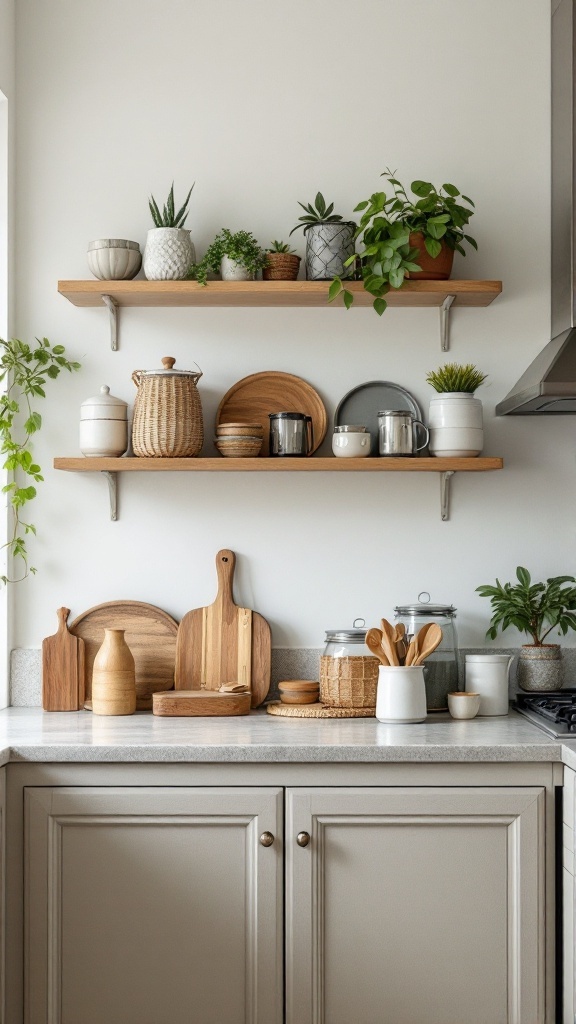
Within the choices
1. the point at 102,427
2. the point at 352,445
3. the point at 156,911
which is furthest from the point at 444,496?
the point at 156,911

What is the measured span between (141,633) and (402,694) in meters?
0.76

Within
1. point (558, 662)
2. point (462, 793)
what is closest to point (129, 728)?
point (462, 793)

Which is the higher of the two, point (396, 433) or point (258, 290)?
point (258, 290)

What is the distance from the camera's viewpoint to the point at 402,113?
2.76 m

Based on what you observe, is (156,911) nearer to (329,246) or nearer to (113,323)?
(113,323)

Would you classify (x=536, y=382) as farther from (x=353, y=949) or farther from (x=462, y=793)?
(x=353, y=949)

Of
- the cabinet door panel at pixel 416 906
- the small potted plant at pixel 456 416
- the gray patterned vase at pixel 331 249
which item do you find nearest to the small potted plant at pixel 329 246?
the gray patterned vase at pixel 331 249

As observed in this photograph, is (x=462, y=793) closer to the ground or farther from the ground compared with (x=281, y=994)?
farther from the ground

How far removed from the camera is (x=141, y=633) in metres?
2.73

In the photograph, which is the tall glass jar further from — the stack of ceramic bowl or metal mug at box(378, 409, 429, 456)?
the stack of ceramic bowl

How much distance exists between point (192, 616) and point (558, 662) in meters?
0.97

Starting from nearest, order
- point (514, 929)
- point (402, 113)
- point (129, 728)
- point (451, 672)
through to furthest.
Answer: point (514, 929), point (129, 728), point (451, 672), point (402, 113)

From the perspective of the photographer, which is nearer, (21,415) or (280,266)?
(280,266)

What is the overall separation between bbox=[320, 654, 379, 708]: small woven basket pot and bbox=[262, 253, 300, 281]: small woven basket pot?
0.98m
